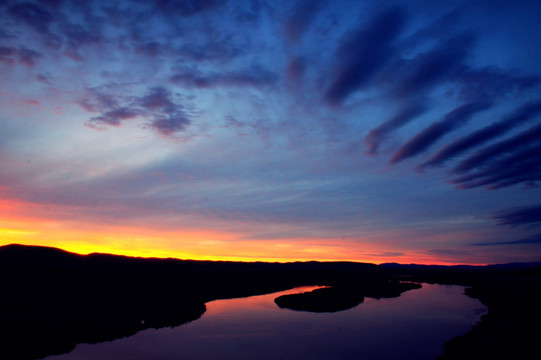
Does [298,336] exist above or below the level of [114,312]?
below

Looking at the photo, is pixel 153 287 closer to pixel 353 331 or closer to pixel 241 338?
pixel 241 338

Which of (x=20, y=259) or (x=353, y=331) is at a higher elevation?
(x=20, y=259)

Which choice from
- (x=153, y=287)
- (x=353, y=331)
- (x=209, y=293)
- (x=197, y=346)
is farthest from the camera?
(x=209, y=293)

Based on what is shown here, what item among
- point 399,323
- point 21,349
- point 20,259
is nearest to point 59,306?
point 21,349

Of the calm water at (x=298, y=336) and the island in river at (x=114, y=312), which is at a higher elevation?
the island in river at (x=114, y=312)

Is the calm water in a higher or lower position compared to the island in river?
lower

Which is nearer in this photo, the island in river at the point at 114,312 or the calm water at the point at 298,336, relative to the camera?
the island in river at the point at 114,312

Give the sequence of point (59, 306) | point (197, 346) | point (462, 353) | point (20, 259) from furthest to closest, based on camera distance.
→ point (20, 259) < point (59, 306) < point (197, 346) < point (462, 353)

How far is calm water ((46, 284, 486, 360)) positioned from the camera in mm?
27312

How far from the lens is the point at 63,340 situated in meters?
29.6

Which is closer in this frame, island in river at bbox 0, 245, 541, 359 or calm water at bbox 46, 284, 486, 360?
island in river at bbox 0, 245, 541, 359

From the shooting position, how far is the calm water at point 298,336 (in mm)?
27312

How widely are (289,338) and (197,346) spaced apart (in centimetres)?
918

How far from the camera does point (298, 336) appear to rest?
3362 cm
